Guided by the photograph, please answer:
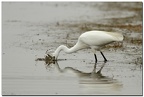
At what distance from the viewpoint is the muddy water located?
1256 cm

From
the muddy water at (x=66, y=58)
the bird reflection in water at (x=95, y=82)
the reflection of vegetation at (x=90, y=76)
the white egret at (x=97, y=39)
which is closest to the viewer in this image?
the bird reflection in water at (x=95, y=82)

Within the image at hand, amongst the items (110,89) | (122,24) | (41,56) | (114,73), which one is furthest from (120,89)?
(122,24)

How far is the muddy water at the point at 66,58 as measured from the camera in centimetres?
1256

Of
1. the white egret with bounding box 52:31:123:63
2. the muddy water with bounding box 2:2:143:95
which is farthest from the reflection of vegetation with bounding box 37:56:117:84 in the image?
the white egret with bounding box 52:31:123:63

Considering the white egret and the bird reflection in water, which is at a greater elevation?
the white egret

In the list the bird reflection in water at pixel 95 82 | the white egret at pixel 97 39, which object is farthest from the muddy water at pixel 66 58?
the white egret at pixel 97 39

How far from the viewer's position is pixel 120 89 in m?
12.5

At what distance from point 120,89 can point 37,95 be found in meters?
2.05

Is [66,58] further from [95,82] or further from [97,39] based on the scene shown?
[95,82]

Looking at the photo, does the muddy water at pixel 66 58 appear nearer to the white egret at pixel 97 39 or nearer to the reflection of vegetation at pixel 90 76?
the reflection of vegetation at pixel 90 76

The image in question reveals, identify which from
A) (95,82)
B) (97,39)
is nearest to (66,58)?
(97,39)

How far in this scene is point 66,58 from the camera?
1639 centimetres

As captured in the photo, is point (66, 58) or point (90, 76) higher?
point (66, 58)

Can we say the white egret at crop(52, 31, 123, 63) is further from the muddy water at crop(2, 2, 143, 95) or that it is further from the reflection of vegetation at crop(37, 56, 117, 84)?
the reflection of vegetation at crop(37, 56, 117, 84)
